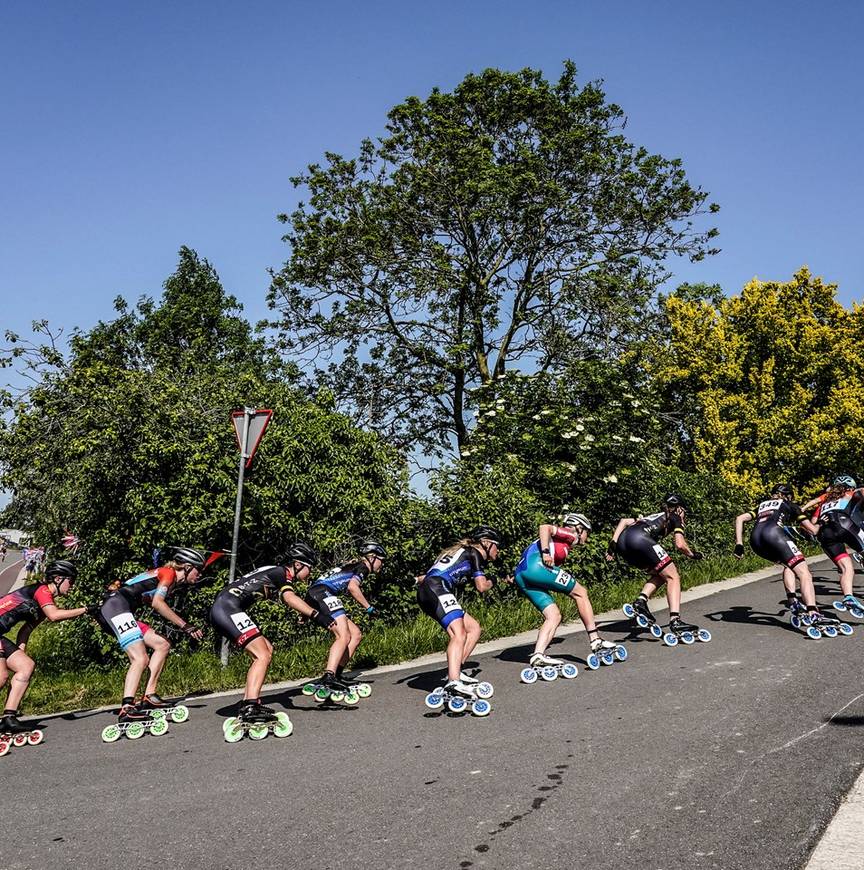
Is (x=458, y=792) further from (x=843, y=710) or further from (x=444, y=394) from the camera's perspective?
(x=444, y=394)

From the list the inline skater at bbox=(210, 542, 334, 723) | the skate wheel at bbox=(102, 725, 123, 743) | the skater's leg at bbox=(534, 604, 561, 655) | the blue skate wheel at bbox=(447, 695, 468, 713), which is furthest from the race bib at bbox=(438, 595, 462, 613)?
the skate wheel at bbox=(102, 725, 123, 743)

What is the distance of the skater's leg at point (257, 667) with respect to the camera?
24.4 feet

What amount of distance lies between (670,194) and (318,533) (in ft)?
57.6

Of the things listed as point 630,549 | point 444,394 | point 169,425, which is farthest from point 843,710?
point 444,394

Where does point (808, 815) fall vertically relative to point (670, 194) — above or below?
below

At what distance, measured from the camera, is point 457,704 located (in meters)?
7.53

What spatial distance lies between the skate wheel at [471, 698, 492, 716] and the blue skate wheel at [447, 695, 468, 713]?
92mm

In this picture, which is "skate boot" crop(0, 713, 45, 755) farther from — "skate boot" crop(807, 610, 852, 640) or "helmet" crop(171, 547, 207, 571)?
"skate boot" crop(807, 610, 852, 640)

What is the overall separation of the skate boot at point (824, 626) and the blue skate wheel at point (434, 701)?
198 inches

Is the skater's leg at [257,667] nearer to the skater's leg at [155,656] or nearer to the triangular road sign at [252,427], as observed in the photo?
the skater's leg at [155,656]

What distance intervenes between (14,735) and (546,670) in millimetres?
5431

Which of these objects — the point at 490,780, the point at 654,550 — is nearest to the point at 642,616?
the point at 654,550

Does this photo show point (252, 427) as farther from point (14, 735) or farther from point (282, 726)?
point (14, 735)

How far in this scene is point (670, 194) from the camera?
24.0 m
